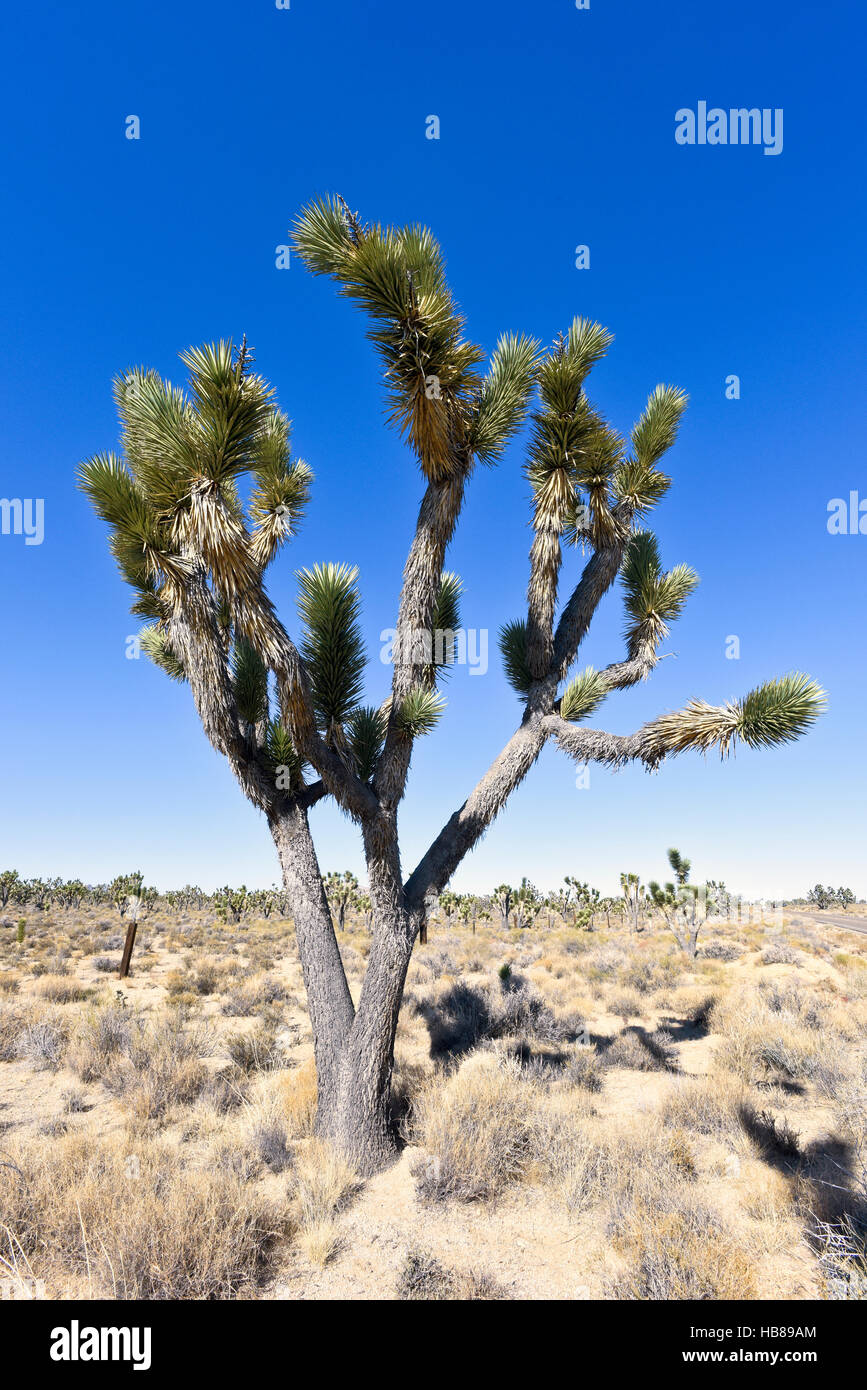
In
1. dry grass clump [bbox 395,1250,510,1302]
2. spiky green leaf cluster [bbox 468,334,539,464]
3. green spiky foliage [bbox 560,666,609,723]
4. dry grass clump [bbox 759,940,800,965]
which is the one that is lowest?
dry grass clump [bbox 759,940,800,965]

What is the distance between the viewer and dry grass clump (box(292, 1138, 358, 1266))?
3.98 metres

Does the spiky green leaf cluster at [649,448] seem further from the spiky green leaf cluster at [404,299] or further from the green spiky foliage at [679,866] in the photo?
the green spiky foliage at [679,866]

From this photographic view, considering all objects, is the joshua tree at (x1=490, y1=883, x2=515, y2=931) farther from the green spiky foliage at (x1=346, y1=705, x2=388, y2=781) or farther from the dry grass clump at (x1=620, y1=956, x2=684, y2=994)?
the green spiky foliage at (x1=346, y1=705, x2=388, y2=781)

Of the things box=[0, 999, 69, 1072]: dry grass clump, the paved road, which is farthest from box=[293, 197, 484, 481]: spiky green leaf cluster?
the paved road

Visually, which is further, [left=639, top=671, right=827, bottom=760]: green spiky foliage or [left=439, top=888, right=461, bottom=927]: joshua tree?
[left=439, top=888, right=461, bottom=927]: joshua tree

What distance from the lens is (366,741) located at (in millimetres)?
6422

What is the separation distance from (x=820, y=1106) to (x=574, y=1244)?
3911 mm

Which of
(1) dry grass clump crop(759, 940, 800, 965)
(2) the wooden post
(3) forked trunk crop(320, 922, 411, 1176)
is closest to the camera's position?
(3) forked trunk crop(320, 922, 411, 1176)

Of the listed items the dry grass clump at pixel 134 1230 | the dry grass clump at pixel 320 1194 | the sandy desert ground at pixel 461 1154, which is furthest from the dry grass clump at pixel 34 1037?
the dry grass clump at pixel 320 1194

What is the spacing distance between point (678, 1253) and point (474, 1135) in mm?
2049

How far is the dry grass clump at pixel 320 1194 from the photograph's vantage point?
398cm

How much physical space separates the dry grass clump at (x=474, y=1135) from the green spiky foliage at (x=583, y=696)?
12.4 ft

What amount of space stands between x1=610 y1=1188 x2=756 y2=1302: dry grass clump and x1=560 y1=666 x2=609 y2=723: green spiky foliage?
424 cm
